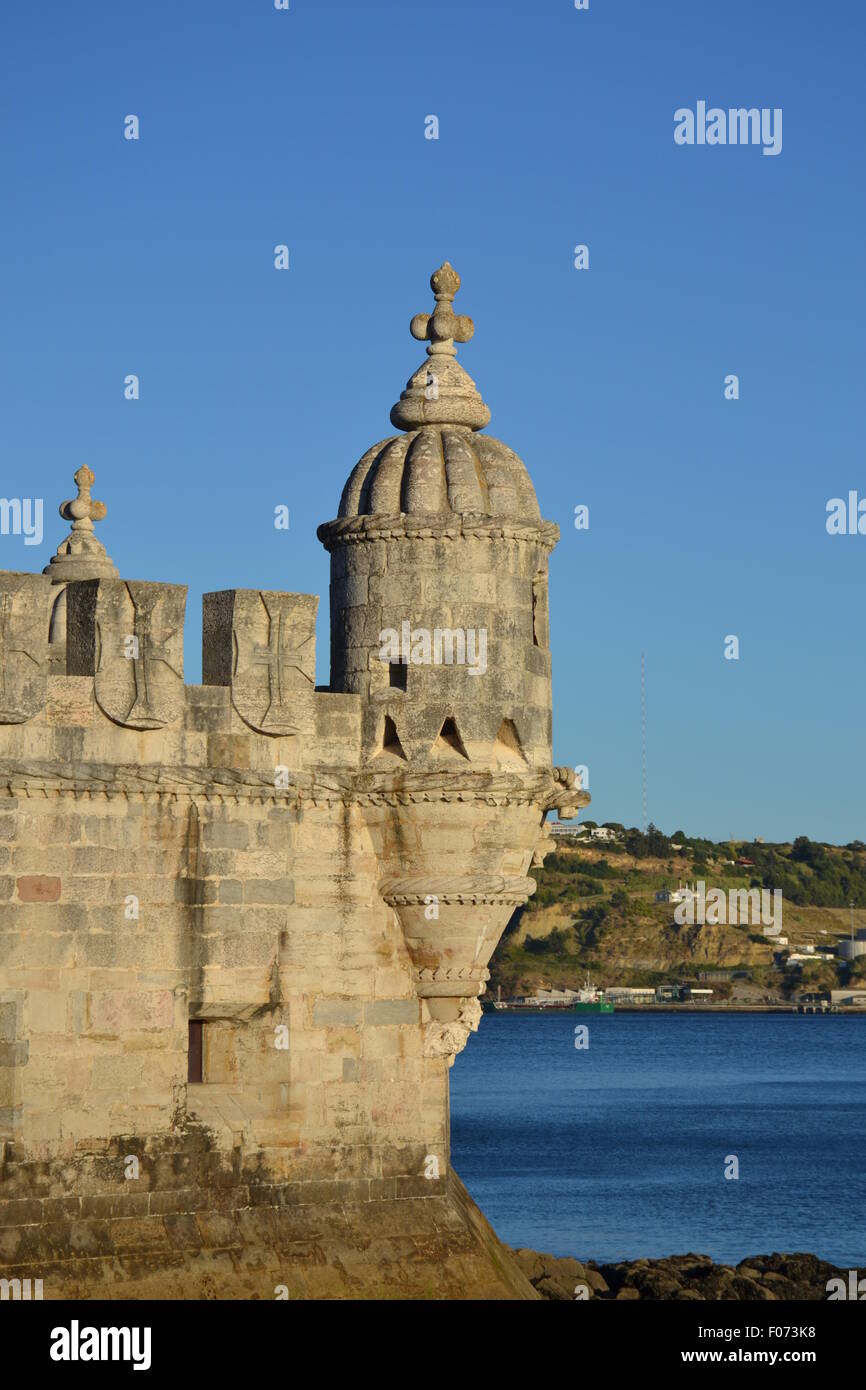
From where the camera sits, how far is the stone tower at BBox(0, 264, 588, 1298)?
18.9 m

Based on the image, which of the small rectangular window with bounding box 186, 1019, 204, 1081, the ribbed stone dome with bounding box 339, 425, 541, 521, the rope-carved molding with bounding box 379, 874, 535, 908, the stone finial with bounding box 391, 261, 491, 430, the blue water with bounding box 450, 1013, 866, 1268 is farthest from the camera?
the blue water with bounding box 450, 1013, 866, 1268

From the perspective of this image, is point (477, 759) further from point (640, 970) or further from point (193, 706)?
point (640, 970)

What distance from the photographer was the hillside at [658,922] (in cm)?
15512

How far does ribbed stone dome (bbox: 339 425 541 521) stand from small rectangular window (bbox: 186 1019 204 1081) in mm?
4712

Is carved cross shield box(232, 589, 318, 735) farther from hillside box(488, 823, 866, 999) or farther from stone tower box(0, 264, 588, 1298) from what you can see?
hillside box(488, 823, 866, 999)

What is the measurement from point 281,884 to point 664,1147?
44864 mm

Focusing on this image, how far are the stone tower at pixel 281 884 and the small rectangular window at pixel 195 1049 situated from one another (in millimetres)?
46

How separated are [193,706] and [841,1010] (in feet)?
490

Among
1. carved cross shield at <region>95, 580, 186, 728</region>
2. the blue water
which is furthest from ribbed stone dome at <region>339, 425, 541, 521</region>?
the blue water

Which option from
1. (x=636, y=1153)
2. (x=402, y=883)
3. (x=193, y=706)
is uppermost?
(x=193, y=706)

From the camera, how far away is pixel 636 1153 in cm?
6112

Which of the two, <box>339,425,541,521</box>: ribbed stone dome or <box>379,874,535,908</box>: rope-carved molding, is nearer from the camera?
<box>379,874,535,908</box>: rope-carved molding

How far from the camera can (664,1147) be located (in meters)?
63.3
